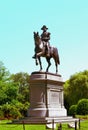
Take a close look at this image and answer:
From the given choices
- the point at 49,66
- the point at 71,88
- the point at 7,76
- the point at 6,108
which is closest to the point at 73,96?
the point at 71,88

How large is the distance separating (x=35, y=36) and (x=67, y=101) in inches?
1738

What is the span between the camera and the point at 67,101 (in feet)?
243

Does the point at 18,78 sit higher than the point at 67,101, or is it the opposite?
the point at 18,78

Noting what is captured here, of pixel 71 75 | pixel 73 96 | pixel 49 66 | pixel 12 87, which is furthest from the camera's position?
pixel 71 75

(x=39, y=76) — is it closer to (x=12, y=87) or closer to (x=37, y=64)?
(x=37, y=64)

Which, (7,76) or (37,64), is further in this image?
(7,76)

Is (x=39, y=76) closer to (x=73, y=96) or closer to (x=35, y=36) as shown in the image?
(x=35, y=36)

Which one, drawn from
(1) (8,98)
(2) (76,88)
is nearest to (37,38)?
(1) (8,98)

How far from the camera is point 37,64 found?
102ft

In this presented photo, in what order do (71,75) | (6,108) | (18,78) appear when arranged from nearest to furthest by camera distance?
(6,108)
(71,75)
(18,78)

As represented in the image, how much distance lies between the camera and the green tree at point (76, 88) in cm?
7125

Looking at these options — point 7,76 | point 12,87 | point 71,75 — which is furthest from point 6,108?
point 71,75

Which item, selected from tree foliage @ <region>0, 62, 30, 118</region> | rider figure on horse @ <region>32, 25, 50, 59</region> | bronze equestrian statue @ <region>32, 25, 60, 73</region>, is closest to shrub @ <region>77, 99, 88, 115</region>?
tree foliage @ <region>0, 62, 30, 118</region>

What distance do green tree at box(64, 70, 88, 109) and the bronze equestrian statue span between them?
3789 cm
